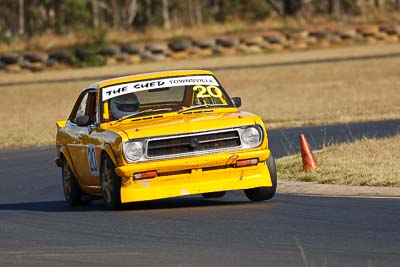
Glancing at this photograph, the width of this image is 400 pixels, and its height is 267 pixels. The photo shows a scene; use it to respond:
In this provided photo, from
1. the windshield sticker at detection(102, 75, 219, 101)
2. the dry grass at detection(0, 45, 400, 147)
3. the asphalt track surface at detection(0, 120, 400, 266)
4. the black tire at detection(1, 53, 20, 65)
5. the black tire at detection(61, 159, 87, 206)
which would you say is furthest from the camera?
the black tire at detection(1, 53, 20, 65)

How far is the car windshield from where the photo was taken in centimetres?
1338

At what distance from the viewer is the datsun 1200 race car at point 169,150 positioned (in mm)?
11969

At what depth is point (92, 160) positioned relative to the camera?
13.1 m

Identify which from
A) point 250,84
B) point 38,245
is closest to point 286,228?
point 38,245

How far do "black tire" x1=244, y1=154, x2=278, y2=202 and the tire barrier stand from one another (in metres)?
37.0

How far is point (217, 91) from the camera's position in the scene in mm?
13625

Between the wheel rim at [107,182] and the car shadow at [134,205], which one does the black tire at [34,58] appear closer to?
the car shadow at [134,205]

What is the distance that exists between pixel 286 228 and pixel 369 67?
102 feet

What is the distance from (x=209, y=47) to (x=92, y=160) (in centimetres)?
3798

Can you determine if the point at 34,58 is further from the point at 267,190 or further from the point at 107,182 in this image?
the point at 267,190

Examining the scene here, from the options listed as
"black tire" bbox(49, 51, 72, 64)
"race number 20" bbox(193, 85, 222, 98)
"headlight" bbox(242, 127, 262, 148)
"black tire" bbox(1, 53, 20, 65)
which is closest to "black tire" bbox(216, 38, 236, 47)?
"black tire" bbox(49, 51, 72, 64)

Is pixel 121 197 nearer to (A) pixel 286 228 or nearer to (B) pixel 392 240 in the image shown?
(A) pixel 286 228

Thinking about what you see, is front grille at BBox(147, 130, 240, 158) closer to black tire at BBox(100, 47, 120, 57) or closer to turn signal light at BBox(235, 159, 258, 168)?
turn signal light at BBox(235, 159, 258, 168)

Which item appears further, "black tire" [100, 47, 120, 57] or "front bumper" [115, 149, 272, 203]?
"black tire" [100, 47, 120, 57]
